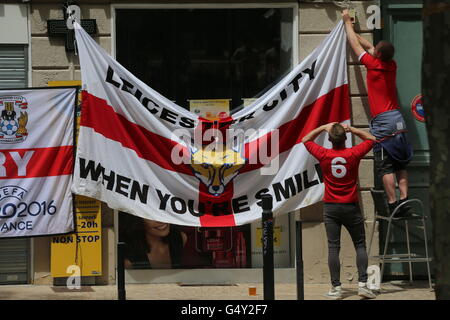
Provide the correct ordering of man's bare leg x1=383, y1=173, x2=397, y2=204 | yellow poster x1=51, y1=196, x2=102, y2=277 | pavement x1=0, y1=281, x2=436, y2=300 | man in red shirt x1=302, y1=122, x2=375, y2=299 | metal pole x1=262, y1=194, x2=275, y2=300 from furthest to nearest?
yellow poster x1=51, y1=196, x2=102, y2=277 → man's bare leg x1=383, y1=173, x2=397, y2=204 → pavement x1=0, y1=281, x2=436, y2=300 → man in red shirt x1=302, y1=122, x2=375, y2=299 → metal pole x1=262, y1=194, x2=275, y2=300

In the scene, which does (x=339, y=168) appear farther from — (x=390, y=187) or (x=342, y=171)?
(x=390, y=187)

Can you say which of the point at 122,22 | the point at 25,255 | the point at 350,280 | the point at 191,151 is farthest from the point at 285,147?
the point at 25,255

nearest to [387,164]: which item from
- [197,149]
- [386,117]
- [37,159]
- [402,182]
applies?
[402,182]

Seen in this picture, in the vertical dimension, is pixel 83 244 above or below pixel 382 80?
below

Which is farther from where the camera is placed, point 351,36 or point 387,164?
point 351,36

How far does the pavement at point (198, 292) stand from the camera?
1025 centimetres

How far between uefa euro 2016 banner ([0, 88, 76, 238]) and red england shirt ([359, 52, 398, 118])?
150 inches

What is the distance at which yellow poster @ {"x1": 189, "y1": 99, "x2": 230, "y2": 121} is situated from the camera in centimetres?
1138

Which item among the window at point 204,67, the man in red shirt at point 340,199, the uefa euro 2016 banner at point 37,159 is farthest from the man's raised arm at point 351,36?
the uefa euro 2016 banner at point 37,159

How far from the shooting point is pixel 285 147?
1104 cm

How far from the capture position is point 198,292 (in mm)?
10656

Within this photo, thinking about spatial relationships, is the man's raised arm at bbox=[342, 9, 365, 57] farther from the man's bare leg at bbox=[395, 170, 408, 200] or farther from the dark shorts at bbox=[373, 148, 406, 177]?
the man's bare leg at bbox=[395, 170, 408, 200]

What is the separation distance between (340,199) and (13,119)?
4246 millimetres

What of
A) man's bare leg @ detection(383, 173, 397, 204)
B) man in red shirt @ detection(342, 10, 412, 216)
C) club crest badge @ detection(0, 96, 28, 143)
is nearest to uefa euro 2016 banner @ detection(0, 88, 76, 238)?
club crest badge @ detection(0, 96, 28, 143)
